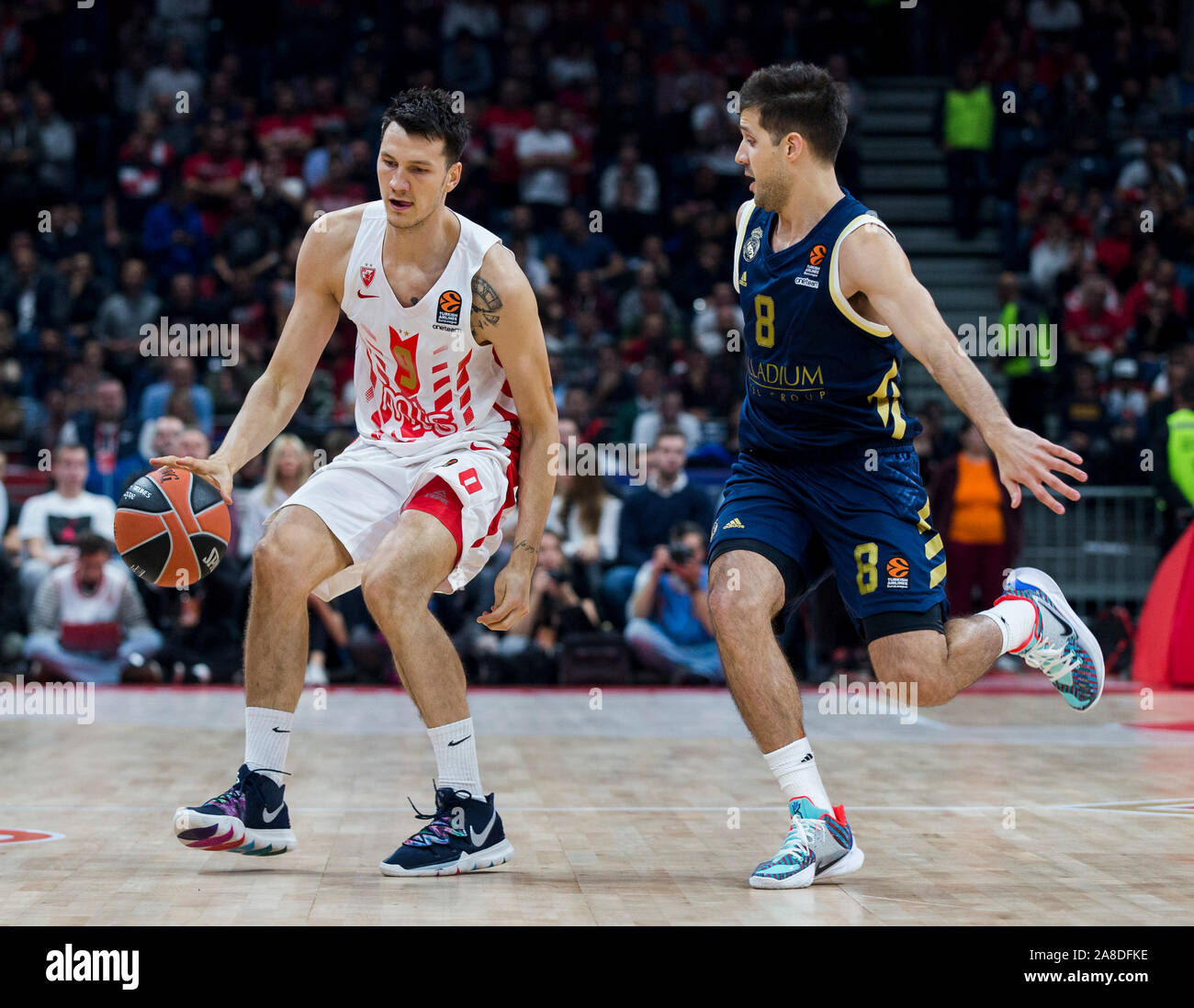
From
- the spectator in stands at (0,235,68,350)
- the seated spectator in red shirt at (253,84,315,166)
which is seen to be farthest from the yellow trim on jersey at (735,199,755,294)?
the seated spectator in red shirt at (253,84,315,166)

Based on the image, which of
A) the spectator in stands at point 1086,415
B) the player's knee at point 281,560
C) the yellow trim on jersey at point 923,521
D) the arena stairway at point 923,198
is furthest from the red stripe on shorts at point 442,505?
the arena stairway at point 923,198

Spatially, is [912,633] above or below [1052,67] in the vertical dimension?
below

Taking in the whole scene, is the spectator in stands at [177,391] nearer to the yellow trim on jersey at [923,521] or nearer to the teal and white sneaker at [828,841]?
the yellow trim on jersey at [923,521]

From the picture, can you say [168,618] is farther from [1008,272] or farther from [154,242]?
[1008,272]

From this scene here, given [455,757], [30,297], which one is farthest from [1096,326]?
[455,757]

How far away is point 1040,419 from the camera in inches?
496

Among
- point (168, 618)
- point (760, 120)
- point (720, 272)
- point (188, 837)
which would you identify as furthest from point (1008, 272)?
point (188, 837)

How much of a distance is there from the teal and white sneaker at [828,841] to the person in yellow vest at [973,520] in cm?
681

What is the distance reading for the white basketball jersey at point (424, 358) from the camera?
14.9ft

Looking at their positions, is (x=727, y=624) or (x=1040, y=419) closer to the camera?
(x=727, y=624)

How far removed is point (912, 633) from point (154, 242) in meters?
10.9

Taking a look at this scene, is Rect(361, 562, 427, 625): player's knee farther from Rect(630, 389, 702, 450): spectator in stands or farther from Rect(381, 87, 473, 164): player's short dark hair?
Rect(630, 389, 702, 450): spectator in stands

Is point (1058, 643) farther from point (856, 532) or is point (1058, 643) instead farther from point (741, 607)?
point (741, 607)

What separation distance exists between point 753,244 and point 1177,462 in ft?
22.1
